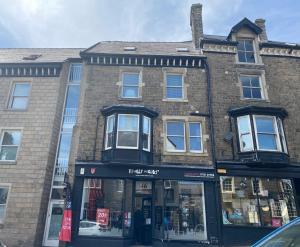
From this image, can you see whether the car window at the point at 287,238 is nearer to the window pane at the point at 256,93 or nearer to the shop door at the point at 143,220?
the shop door at the point at 143,220

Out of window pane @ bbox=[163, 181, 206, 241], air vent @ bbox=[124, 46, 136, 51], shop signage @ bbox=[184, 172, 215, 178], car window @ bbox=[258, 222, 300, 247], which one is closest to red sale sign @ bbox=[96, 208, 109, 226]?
window pane @ bbox=[163, 181, 206, 241]

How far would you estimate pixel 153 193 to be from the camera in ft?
47.5

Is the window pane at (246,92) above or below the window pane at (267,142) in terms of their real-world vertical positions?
above

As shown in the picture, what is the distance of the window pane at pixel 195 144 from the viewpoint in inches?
611

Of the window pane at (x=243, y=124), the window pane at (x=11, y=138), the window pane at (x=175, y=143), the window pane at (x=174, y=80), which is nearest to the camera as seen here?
the window pane at (x=175, y=143)

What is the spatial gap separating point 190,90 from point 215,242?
910cm

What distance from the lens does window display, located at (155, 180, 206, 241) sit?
13.7 metres

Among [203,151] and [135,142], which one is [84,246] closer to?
Result: [135,142]

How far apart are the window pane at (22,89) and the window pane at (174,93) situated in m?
9.56

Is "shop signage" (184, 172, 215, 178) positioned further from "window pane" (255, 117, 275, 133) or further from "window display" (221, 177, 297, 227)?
"window pane" (255, 117, 275, 133)

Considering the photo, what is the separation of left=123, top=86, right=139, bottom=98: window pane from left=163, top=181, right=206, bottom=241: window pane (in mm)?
5974

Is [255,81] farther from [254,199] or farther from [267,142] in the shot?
[254,199]

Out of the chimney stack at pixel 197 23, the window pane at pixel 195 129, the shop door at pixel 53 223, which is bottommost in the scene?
the shop door at pixel 53 223

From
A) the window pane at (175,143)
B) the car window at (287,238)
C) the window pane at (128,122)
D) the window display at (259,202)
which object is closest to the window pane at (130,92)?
the window pane at (128,122)
